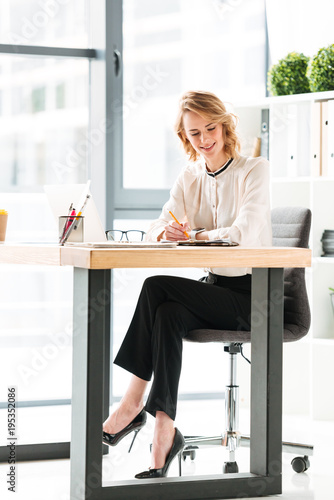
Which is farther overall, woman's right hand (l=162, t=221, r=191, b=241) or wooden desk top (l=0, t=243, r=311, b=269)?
woman's right hand (l=162, t=221, r=191, b=241)

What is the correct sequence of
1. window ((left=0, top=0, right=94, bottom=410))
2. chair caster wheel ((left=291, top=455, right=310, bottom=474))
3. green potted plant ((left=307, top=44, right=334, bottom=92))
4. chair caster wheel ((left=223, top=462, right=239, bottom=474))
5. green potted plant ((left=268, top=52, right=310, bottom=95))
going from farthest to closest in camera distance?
window ((left=0, top=0, right=94, bottom=410))
green potted plant ((left=268, top=52, right=310, bottom=95))
green potted plant ((left=307, top=44, right=334, bottom=92))
chair caster wheel ((left=291, top=455, right=310, bottom=474))
chair caster wheel ((left=223, top=462, right=239, bottom=474))

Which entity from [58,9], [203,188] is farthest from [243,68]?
[203,188]

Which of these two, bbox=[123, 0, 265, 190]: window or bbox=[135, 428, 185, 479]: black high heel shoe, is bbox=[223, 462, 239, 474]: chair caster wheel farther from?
bbox=[123, 0, 265, 190]: window

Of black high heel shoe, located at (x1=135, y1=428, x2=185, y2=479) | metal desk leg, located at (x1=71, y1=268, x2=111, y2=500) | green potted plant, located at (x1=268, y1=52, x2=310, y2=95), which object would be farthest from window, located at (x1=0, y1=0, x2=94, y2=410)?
metal desk leg, located at (x1=71, y1=268, x2=111, y2=500)

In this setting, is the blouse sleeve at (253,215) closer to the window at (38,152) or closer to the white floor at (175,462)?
the white floor at (175,462)

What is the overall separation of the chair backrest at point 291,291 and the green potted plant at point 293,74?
0.93 metres

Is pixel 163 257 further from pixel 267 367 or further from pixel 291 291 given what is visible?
pixel 291 291

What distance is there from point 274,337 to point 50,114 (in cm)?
207

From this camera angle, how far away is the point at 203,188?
9.52 ft

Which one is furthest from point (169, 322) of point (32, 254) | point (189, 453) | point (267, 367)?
point (189, 453)

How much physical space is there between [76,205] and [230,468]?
104 cm

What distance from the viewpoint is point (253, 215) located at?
8.53ft

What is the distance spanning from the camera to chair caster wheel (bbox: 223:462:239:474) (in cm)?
264

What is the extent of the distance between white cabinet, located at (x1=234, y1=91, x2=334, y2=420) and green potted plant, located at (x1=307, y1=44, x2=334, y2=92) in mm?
69
